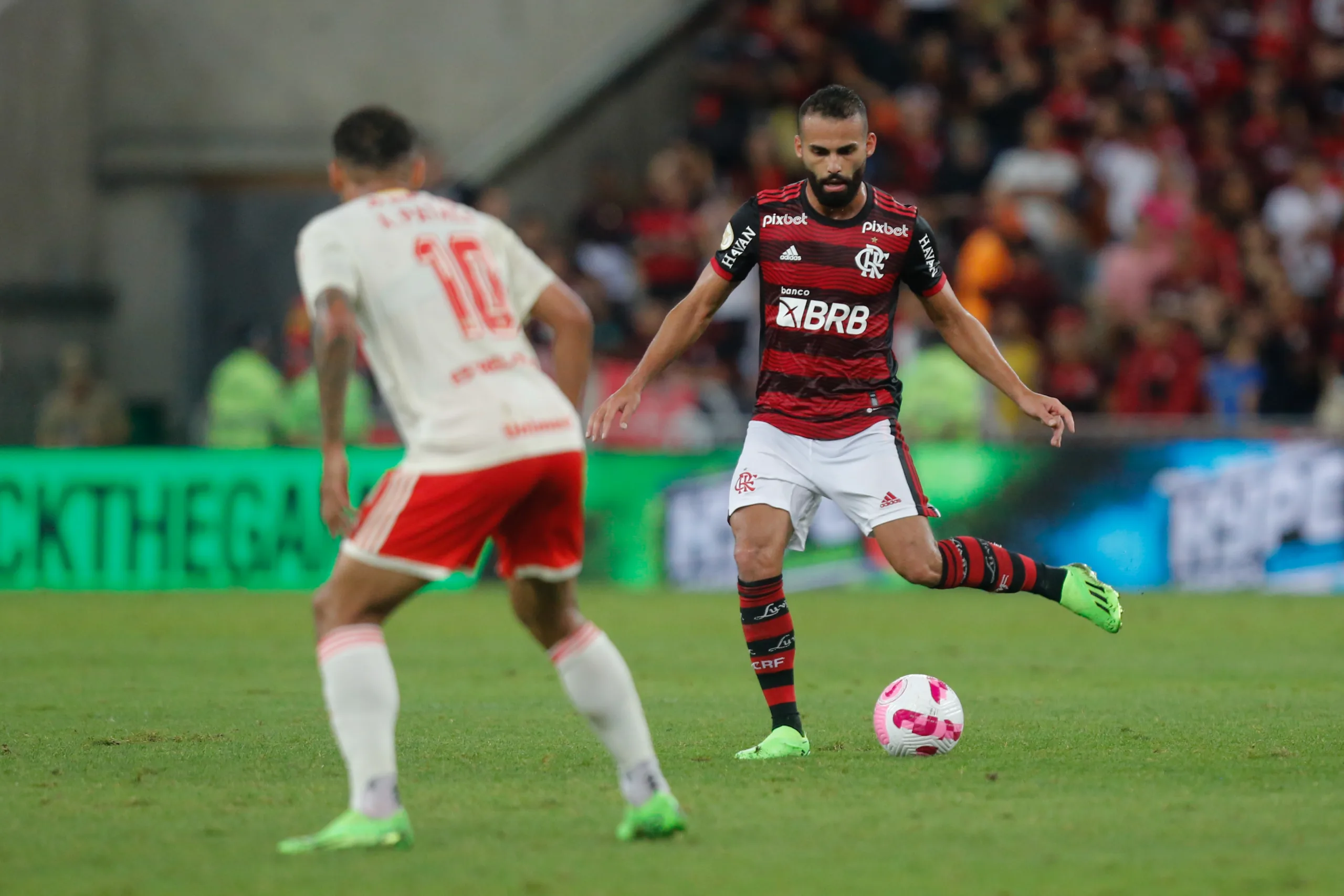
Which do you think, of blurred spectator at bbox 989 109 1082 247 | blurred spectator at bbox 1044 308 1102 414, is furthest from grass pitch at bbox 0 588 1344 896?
blurred spectator at bbox 989 109 1082 247

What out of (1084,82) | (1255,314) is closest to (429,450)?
(1255,314)

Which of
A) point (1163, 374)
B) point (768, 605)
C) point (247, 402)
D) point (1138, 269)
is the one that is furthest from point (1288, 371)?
point (768, 605)

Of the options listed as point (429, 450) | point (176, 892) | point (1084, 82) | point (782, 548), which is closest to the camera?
point (176, 892)

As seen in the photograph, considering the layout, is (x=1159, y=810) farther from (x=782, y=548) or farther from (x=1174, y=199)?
(x=1174, y=199)

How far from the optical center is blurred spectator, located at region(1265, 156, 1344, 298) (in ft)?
60.7

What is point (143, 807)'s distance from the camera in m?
6.26

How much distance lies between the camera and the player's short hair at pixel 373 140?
5645 millimetres

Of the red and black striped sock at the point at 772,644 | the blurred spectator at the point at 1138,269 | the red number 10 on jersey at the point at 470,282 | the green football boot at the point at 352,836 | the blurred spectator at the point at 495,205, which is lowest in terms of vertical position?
the green football boot at the point at 352,836

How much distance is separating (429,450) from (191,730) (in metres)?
3.33

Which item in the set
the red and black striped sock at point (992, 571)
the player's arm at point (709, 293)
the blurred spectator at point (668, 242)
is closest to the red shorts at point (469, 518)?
the player's arm at point (709, 293)

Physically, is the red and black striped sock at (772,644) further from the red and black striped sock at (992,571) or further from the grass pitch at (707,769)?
the red and black striped sock at (992,571)

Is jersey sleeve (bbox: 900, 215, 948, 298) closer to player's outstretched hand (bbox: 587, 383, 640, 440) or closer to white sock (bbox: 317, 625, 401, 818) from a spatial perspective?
player's outstretched hand (bbox: 587, 383, 640, 440)

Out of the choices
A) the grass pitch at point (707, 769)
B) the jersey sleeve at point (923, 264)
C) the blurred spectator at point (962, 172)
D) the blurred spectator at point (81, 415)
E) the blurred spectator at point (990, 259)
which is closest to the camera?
the grass pitch at point (707, 769)

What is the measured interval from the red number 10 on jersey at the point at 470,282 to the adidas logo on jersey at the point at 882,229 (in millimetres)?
2505
